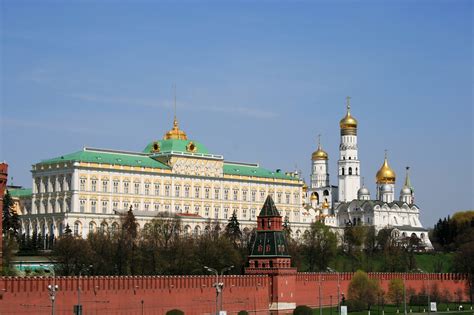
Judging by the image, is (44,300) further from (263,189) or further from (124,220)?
(263,189)

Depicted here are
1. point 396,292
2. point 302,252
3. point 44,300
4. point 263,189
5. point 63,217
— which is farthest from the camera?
point 263,189

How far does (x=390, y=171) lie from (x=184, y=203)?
43553mm

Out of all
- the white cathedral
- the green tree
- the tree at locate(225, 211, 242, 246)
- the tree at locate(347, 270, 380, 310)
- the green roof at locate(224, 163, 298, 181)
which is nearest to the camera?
the tree at locate(347, 270, 380, 310)

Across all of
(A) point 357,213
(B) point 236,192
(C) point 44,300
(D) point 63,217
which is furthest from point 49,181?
(C) point 44,300

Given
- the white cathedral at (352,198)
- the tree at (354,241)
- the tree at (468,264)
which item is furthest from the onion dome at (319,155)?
the tree at (468,264)

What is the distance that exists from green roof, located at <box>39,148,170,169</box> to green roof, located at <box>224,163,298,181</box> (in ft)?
37.4

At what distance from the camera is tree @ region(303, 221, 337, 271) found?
374 feet

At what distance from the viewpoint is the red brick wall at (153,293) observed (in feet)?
225

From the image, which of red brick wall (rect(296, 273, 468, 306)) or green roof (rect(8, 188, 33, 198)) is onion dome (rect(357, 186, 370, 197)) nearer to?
green roof (rect(8, 188, 33, 198))

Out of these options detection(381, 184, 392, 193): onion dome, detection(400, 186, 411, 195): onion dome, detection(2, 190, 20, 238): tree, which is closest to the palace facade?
detection(2, 190, 20, 238): tree

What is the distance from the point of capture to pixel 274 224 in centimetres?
8819

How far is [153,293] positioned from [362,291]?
21.2 meters

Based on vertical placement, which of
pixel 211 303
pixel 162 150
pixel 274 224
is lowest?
pixel 211 303

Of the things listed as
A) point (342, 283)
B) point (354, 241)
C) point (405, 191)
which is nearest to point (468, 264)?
point (342, 283)
